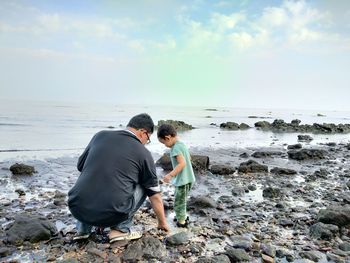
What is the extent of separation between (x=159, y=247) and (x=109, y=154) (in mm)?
1645

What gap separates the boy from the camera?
6332mm

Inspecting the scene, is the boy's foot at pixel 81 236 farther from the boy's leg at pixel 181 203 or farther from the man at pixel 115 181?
the boy's leg at pixel 181 203

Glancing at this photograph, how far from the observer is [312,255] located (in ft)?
16.8

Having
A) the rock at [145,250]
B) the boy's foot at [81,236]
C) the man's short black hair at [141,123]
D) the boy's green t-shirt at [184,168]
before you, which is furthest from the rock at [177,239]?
the man's short black hair at [141,123]

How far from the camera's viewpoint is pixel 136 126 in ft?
17.0

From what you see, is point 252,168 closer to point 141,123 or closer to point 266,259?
point 266,259

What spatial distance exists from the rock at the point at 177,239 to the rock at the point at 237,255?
0.73 m

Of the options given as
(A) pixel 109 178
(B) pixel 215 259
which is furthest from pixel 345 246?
(A) pixel 109 178

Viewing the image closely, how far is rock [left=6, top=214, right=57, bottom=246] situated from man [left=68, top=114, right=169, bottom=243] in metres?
0.67

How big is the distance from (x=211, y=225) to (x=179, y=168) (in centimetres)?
135

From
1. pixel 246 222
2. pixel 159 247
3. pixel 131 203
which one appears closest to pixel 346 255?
pixel 246 222

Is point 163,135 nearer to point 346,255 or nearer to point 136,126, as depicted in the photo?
point 136,126

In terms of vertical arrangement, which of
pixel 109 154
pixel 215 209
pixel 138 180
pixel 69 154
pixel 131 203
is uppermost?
pixel 109 154

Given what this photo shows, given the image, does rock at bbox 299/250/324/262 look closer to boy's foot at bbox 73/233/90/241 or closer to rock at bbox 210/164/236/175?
boy's foot at bbox 73/233/90/241
